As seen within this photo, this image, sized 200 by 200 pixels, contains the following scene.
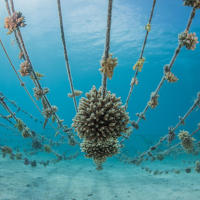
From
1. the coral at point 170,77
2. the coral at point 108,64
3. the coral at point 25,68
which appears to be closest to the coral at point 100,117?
the coral at point 108,64

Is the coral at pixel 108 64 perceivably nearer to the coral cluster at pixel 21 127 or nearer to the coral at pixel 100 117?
the coral at pixel 100 117

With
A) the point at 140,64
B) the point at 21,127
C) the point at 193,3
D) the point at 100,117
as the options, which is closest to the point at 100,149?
the point at 100,117

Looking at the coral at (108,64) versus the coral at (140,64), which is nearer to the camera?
the coral at (108,64)

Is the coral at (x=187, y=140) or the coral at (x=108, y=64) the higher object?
the coral at (x=187, y=140)

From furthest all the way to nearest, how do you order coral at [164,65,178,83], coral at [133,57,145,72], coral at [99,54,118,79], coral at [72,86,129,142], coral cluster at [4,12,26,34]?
1. coral at [164,65,178,83]
2. coral at [133,57,145,72]
3. coral cluster at [4,12,26,34]
4. coral at [72,86,129,142]
5. coral at [99,54,118,79]

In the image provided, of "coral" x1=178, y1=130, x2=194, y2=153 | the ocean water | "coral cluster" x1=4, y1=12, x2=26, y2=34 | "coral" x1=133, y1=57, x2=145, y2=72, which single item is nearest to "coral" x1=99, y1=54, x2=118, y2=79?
"coral" x1=133, y1=57, x2=145, y2=72

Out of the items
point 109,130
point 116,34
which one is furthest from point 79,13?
point 109,130

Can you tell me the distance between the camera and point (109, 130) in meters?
2.59

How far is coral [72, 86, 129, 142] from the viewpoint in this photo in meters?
2.50

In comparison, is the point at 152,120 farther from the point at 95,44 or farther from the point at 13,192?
the point at 13,192

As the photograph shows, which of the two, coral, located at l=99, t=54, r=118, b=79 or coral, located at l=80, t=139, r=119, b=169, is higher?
coral, located at l=99, t=54, r=118, b=79

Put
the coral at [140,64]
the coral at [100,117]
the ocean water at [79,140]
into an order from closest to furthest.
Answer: the coral at [100,117] → the coral at [140,64] → the ocean water at [79,140]

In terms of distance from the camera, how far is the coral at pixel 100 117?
250 cm

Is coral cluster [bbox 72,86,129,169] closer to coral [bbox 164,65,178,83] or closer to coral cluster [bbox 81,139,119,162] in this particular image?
coral cluster [bbox 81,139,119,162]
